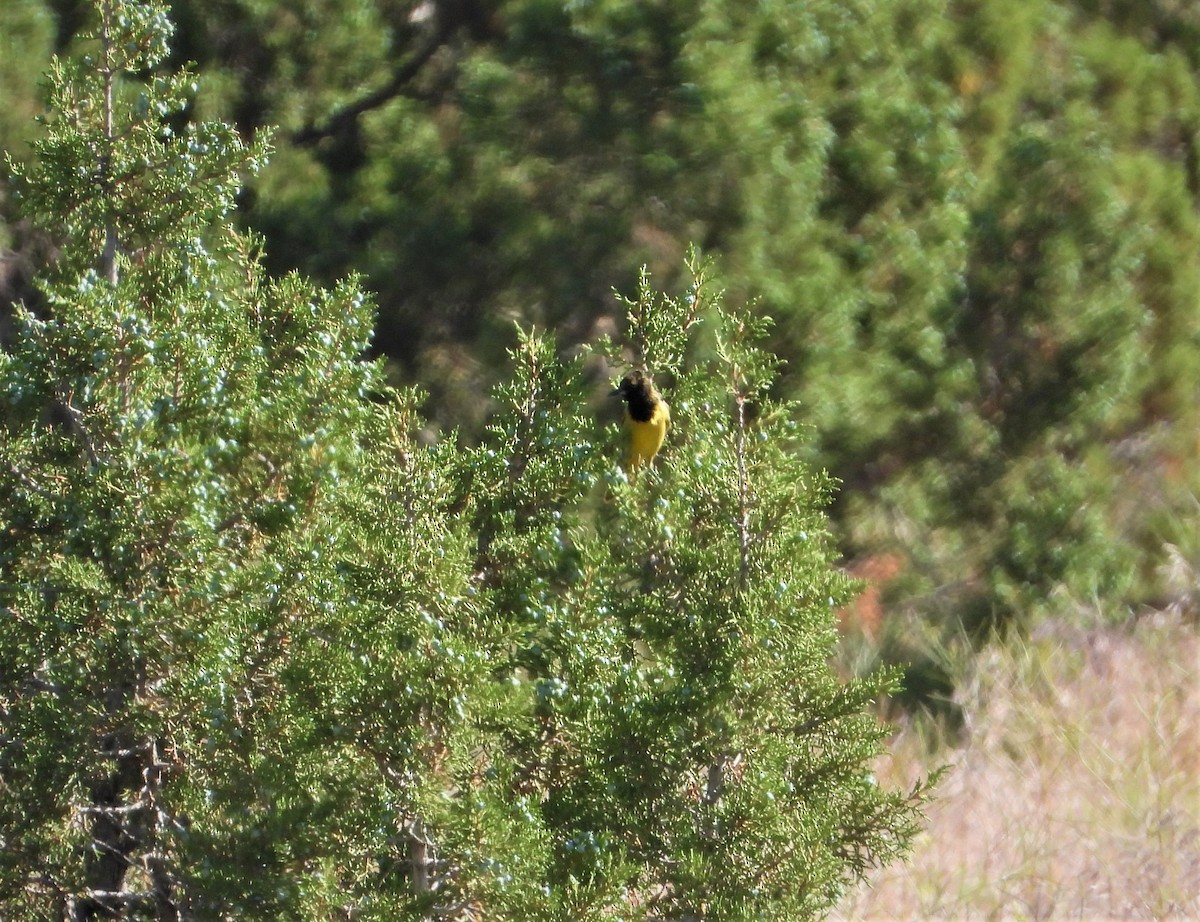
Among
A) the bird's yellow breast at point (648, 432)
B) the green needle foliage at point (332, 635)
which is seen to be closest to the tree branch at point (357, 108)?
the bird's yellow breast at point (648, 432)

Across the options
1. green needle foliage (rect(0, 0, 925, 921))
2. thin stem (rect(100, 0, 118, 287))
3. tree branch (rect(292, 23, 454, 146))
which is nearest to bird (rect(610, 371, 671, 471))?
green needle foliage (rect(0, 0, 925, 921))

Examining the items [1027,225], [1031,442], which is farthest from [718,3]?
[1031,442]

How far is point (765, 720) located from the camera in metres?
3.34

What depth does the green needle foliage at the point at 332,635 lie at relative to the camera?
10.2ft

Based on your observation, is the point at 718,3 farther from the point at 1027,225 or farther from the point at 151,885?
the point at 151,885

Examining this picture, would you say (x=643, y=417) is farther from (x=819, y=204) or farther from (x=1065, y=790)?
(x=1065, y=790)

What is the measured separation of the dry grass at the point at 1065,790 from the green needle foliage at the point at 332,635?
1.32 m

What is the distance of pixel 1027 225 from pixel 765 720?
415 centimetres

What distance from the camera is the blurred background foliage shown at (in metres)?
5.90

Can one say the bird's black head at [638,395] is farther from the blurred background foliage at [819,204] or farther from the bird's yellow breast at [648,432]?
the blurred background foliage at [819,204]

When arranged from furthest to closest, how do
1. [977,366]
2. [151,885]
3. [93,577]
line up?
[977,366]
[151,885]
[93,577]

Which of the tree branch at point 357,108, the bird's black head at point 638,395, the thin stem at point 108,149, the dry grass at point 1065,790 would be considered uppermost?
the thin stem at point 108,149

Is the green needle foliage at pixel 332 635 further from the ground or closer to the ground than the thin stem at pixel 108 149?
closer to the ground

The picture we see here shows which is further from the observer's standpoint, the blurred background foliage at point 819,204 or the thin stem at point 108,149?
the blurred background foliage at point 819,204
